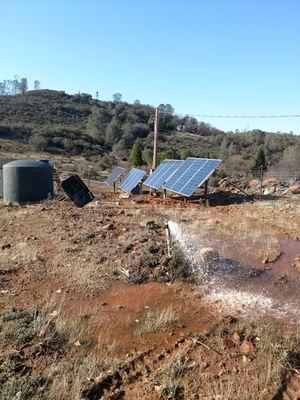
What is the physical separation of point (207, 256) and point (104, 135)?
64200 millimetres

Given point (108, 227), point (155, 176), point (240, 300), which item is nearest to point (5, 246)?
point (108, 227)

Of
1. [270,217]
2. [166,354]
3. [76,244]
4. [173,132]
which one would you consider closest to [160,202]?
[270,217]

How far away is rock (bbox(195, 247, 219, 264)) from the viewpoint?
8781mm

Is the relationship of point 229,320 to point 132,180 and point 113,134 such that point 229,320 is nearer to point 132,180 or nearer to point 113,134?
point 132,180

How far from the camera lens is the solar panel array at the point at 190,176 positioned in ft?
59.6

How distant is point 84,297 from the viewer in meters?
7.23

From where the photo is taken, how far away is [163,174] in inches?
899

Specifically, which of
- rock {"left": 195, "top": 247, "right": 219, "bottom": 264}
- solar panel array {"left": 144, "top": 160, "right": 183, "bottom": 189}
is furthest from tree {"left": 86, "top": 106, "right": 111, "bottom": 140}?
rock {"left": 195, "top": 247, "right": 219, "bottom": 264}

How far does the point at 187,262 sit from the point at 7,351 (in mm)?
4337

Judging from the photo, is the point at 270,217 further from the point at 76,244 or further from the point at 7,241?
the point at 7,241

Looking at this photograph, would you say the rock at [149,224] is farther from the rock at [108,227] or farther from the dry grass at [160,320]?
the dry grass at [160,320]

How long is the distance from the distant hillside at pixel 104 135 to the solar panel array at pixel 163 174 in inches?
846

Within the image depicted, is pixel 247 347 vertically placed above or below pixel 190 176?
below

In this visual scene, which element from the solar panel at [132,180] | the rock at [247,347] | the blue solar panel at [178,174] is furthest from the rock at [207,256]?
the solar panel at [132,180]
